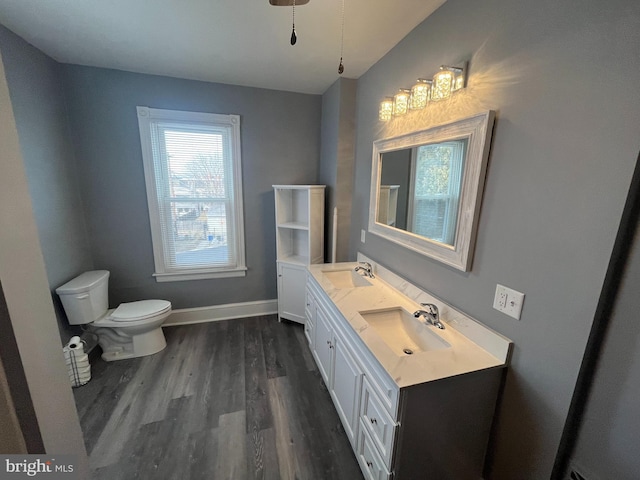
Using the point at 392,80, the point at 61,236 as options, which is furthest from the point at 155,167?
the point at 392,80

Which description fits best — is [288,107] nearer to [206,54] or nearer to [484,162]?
[206,54]

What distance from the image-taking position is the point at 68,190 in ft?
7.29

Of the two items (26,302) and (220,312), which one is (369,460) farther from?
(220,312)

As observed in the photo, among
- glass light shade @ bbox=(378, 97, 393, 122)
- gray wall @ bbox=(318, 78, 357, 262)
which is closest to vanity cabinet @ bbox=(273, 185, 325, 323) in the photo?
gray wall @ bbox=(318, 78, 357, 262)

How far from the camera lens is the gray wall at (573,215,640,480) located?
2.66 feet

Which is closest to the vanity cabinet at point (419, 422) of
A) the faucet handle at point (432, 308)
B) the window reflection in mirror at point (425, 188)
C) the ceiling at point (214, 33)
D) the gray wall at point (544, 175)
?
the gray wall at point (544, 175)

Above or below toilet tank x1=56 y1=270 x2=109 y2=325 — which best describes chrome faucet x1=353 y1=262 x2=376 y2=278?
above

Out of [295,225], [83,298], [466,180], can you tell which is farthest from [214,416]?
[466,180]

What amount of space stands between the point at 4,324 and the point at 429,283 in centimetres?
169

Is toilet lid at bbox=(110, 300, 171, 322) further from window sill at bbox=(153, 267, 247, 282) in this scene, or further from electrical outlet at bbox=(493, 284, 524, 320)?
electrical outlet at bbox=(493, 284, 524, 320)

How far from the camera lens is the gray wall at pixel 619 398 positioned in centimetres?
81

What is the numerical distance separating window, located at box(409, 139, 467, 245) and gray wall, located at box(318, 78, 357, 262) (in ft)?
3.03

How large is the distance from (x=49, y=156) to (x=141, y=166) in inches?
24.1

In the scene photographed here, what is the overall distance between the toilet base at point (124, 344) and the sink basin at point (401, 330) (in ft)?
6.77
